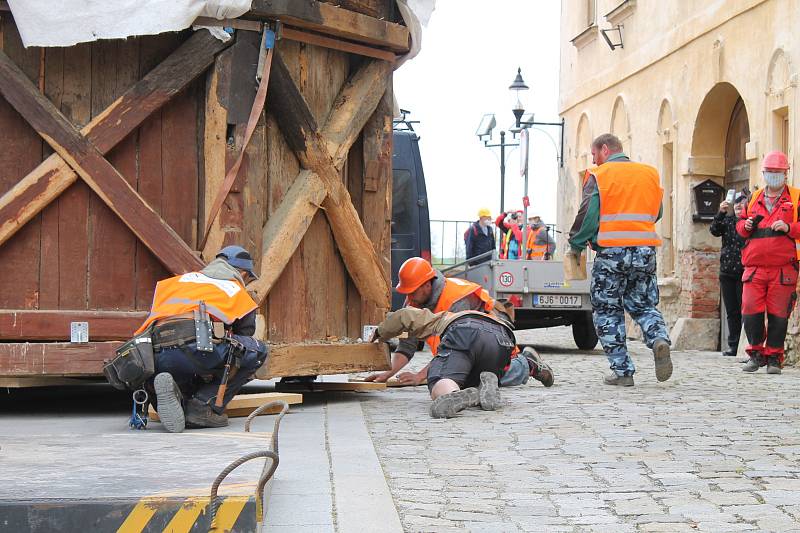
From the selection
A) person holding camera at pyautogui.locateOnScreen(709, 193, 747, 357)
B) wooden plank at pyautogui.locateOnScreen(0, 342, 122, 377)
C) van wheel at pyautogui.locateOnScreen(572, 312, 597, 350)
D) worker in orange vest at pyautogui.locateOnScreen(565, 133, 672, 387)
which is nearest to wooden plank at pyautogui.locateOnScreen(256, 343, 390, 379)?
wooden plank at pyautogui.locateOnScreen(0, 342, 122, 377)

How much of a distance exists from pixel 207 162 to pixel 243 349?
5.14 feet

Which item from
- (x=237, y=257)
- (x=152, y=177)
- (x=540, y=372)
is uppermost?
(x=152, y=177)

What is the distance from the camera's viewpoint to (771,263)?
1216cm

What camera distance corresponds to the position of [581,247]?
10.5 m

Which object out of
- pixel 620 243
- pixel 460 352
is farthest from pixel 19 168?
pixel 620 243

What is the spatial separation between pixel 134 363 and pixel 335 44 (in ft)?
10.2

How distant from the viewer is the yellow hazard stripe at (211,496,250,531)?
415 cm

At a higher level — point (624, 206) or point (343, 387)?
point (624, 206)

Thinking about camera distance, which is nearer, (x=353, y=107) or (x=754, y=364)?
(x=353, y=107)

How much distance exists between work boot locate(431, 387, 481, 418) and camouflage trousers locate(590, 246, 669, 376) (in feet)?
7.63

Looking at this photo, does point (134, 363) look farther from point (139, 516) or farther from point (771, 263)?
point (771, 263)

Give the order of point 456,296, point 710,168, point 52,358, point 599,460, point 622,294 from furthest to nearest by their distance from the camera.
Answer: point 710,168 → point 622,294 → point 456,296 → point 52,358 → point 599,460

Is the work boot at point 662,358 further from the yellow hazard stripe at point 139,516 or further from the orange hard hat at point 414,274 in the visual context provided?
the yellow hazard stripe at point 139,516

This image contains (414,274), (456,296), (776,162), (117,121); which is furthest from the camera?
(776,162)
